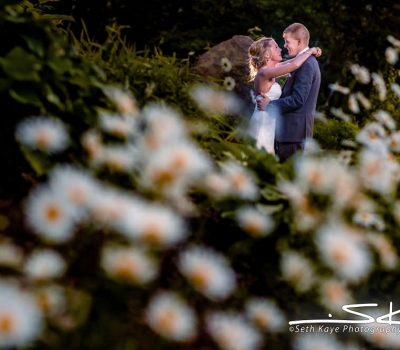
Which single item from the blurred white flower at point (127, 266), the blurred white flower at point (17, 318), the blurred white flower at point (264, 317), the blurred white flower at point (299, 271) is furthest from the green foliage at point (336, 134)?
the blurred white flower at point (17, 318)

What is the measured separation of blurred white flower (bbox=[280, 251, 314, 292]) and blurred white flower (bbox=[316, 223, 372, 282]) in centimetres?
7

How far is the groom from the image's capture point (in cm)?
536

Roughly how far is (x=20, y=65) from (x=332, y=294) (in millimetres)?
1448

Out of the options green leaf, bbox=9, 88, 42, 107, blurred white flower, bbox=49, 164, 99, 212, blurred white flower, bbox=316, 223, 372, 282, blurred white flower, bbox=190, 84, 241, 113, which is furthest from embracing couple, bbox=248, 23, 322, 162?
blurred white flower, bbox=49, 164, 99, 212

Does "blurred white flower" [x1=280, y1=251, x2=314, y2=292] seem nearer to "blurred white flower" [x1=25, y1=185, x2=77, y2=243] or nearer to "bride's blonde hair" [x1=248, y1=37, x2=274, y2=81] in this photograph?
"blurred white flower" [x1=25, y1=185, x2=77, y2=243]

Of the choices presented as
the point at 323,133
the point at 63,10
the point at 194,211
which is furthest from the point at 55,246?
the point at 63,10

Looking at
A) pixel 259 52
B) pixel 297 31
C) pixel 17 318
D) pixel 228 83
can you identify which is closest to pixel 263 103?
pixel 259 52

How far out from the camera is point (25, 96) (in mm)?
2500

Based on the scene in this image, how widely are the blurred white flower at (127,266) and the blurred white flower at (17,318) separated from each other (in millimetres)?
213

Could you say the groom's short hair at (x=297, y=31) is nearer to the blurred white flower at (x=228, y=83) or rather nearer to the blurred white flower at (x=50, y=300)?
the blurred white flower at (x=228, y=83)

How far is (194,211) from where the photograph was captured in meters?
2.50

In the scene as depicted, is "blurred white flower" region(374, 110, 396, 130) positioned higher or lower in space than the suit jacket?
higher

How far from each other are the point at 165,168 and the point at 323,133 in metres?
5.29

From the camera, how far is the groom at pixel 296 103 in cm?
536
